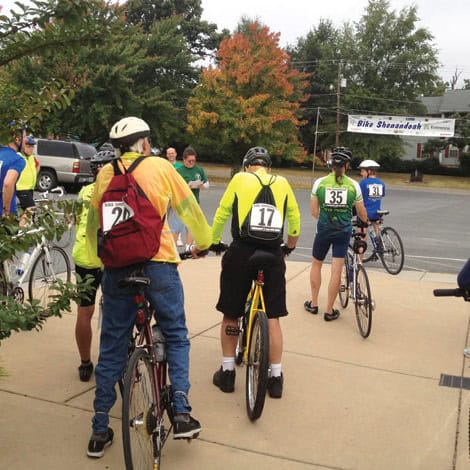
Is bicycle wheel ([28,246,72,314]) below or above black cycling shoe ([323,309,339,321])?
above

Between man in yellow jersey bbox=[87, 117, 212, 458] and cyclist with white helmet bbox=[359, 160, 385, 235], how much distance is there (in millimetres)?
7369

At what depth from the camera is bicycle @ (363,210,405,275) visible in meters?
9.86

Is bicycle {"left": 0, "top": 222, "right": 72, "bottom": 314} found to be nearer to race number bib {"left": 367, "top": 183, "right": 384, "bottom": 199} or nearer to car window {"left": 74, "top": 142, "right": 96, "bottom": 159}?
race number bib {"left": 367, "top": 183, "right": 384, "bottom": 199}

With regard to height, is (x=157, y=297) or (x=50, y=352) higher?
(x=157, y=297)

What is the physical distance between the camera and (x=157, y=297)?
3.35 meters

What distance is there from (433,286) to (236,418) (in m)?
5.24

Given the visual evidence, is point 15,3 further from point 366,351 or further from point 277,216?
point 366,351

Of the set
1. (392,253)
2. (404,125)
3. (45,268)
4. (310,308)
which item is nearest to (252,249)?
(310,308)

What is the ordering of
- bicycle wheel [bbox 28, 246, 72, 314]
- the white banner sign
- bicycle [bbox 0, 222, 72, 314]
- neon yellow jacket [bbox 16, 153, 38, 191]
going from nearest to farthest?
bicycle [bbox 0, 222, 72, 314] → bicycle wheel [bbox 28, 246, 72, 314] → neon yellow jacket [bbox 16, 153, 38, 191] → the white banner sign

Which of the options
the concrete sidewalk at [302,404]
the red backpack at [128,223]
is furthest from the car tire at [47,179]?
the red backpack at [128,223]

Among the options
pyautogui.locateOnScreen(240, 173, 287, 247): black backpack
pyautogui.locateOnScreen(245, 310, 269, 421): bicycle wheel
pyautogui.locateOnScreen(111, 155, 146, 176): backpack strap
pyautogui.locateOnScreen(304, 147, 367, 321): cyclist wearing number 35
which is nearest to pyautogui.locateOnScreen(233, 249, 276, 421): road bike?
pyautogui.locateOnScreen(245, 310, 269, 421): bicycle wheel

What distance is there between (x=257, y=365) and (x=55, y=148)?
20124 millimetres

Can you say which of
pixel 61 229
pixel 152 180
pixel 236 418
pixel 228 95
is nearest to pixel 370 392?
pixel 236 418

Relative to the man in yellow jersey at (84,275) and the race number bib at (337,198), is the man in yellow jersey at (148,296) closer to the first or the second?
the man in yellow jersey at (84,275)
